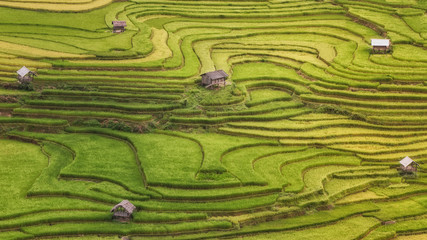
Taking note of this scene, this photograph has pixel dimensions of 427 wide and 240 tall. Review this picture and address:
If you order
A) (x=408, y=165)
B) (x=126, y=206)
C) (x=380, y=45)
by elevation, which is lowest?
(x=126, y=206)

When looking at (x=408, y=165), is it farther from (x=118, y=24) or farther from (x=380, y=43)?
(x=118, y=24)

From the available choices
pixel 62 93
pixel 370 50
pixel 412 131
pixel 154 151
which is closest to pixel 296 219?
pixel 154 151

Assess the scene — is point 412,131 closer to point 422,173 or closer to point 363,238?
point 422,173

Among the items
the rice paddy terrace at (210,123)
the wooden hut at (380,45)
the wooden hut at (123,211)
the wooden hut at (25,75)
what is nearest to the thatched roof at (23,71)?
the wooden hut at (25,75)

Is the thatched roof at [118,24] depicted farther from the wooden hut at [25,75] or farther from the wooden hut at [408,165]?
the wooden hut at [408,165]

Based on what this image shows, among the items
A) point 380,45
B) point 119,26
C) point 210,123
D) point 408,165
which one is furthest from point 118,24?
point 408,165
